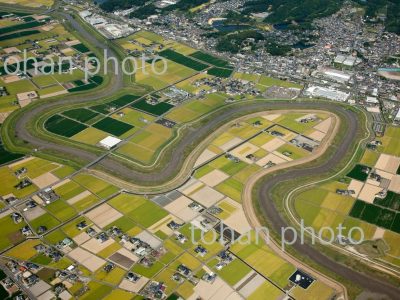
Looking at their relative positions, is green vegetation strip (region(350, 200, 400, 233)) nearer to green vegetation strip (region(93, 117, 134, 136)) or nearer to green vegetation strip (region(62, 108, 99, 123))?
green vegetation strip (region(93, 117, 134, 136))

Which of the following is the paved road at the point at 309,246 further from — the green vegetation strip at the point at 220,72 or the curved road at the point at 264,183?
the green vegetation strip at the point at 220,72

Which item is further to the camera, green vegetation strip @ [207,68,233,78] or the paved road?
green vegetation strip @ [207,68,233,78]

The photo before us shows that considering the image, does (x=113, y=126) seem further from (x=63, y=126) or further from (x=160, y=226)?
(x=160, y=226)

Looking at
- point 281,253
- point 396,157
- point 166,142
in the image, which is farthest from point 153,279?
point 396,157

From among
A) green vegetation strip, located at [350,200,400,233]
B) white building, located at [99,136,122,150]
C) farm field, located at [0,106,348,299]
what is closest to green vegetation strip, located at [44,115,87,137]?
farm field, located at [0,106,348,299]

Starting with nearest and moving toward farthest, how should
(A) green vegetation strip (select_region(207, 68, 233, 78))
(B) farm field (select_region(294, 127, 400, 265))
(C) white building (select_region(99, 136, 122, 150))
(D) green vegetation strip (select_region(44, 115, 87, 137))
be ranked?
1. (B) farm field (select_region(294, 127, 400, 265))
2. (C) white building (select_region(99, 136, 122, 150))
3. (D) green vegetation strip (select_region(44, 115, 87, 137))
4. (A) green vegetation strip (select_region(207, 68, 233, 78))

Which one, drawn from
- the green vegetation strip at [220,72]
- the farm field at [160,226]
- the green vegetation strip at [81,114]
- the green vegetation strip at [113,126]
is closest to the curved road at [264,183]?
the farm field at [160,226]
